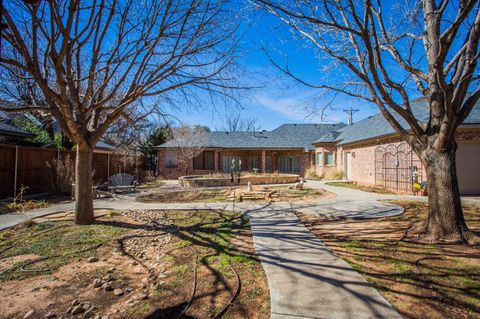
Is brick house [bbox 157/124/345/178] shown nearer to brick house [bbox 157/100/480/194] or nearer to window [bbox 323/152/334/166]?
brick house [bbox 157/100/480/194]

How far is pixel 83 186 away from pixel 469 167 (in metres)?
15.5

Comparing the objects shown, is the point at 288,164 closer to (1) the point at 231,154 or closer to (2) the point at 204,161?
(1) the point at 231,154

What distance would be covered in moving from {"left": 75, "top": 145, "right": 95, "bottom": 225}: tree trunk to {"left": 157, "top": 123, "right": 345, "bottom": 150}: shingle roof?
15807mm

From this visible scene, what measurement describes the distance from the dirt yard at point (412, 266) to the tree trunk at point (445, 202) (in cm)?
30

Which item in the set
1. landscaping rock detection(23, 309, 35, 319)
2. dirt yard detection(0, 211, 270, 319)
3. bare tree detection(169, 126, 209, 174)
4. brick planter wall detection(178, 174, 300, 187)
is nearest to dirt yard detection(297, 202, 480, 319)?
dirt yard detection(0, 211, 270, 319)

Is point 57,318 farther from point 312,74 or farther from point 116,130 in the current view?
point 116,130

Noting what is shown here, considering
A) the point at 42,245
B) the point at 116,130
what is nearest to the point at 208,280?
the point at 42,245

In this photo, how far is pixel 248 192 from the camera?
11.0 metres

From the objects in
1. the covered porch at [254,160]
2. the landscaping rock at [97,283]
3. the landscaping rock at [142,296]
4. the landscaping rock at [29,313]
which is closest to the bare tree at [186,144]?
the covered porch at [254,160]

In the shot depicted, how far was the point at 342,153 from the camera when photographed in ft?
67.6

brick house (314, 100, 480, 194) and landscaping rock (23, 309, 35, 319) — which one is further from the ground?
brick house (314, 100, 480, 194)

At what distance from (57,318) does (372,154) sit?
16.8 m

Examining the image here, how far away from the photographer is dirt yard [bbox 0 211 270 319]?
2857 mm

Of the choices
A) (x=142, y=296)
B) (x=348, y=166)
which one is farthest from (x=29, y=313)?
(x=348, y=166)
